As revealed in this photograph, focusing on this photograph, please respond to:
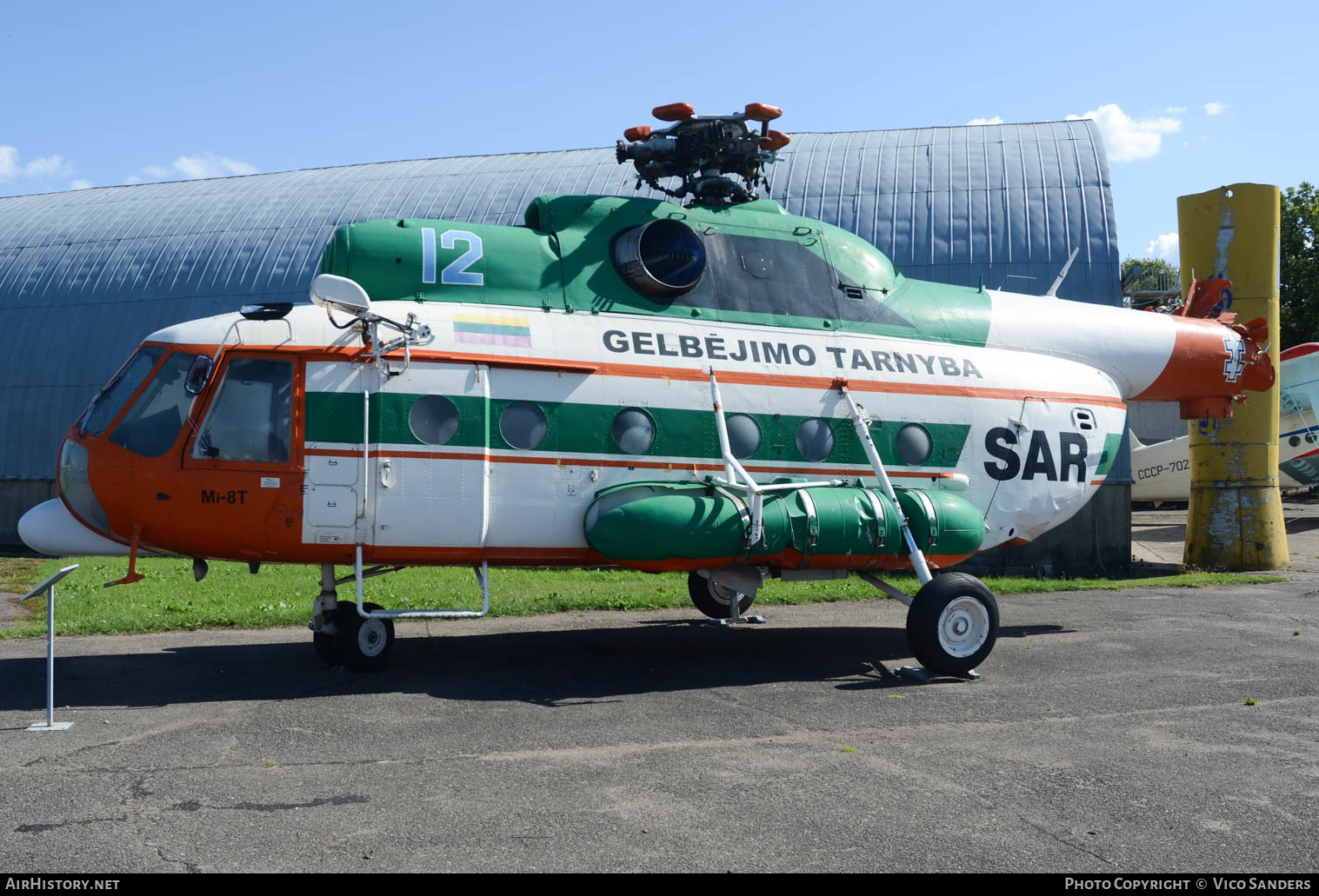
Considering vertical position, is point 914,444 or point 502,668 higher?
point 914,444

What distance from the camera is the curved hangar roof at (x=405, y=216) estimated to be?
69.1ft

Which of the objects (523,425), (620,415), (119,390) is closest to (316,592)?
(119,390)

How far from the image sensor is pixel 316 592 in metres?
15.1

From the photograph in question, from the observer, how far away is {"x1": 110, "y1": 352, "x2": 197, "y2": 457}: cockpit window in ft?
28.7

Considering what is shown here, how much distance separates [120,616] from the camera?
41.4 feet

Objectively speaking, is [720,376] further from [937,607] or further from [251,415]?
[251,415]

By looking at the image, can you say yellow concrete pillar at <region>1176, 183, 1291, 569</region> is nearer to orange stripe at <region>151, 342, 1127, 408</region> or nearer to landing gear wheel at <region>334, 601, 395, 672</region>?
orange stripe at <region>151, 342, 1127, 408</region>

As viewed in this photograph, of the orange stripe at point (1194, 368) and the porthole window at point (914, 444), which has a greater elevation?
the orange stripe at point (1194, 368)

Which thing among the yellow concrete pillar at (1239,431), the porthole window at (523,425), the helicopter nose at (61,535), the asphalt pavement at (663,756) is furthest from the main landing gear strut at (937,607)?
the yellow concrete pillar at (1239,431)

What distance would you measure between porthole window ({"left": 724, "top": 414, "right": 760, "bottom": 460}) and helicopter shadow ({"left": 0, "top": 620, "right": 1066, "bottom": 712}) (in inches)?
82.1

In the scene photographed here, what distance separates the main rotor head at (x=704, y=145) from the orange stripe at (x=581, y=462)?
285 centimetres

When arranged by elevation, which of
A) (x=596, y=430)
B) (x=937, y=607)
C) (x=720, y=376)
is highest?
(x=720, y=376)

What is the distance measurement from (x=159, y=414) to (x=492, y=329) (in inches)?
114

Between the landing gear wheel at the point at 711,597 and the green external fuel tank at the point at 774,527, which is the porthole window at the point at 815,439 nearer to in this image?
the green external fuel tank at the point at 774,527
